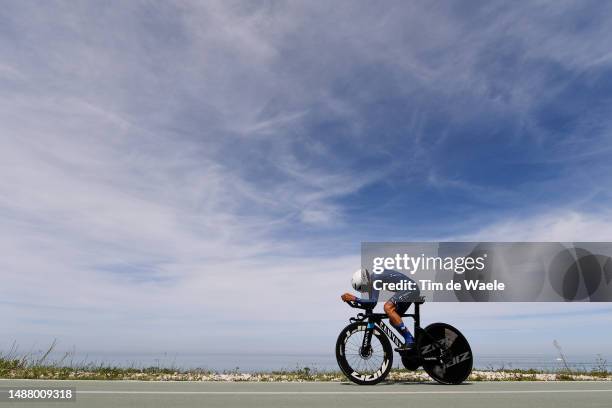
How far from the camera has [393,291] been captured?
34.4 ft

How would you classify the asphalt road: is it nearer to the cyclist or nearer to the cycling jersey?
the cyclist

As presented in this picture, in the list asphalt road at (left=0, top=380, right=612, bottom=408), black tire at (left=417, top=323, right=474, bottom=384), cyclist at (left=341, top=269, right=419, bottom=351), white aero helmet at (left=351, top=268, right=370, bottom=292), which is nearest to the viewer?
asphalt road at (left=0, top=380, right=612, bottom=408)

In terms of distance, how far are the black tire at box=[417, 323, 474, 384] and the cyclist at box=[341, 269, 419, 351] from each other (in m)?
0.37

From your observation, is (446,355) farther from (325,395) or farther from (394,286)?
(325,395)

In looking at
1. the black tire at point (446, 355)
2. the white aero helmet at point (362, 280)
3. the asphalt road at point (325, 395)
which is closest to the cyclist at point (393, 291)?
the white aero helmet at point (362, 280)

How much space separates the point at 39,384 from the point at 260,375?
4.59 m

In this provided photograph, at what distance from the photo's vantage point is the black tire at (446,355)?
10258mm

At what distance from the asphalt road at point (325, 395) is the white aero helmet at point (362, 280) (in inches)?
71.6

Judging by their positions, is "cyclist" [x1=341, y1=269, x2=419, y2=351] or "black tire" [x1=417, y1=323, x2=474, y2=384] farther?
"cyclist" [x1=341, y1=269, x2=419, y2=351]

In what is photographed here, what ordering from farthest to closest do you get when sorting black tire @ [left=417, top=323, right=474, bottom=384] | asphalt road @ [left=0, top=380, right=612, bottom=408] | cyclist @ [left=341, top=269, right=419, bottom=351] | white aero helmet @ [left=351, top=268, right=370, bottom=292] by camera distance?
white aero helmet @ [left=351, top=268, right=370, bottom=292] → cyclist @ [left=341, top=269, right=419, bottom=351] → black tire @ [left=417, top=323, right=474, bottom=384] → asphalt road @ [left=0, top=380, right=612, bottom=408]

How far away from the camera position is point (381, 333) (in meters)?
10.3

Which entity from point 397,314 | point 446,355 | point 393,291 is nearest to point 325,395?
point 397,314

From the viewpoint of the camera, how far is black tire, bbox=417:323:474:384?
1026cm

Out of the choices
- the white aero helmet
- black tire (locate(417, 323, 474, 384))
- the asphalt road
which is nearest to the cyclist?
the white aero helmet
